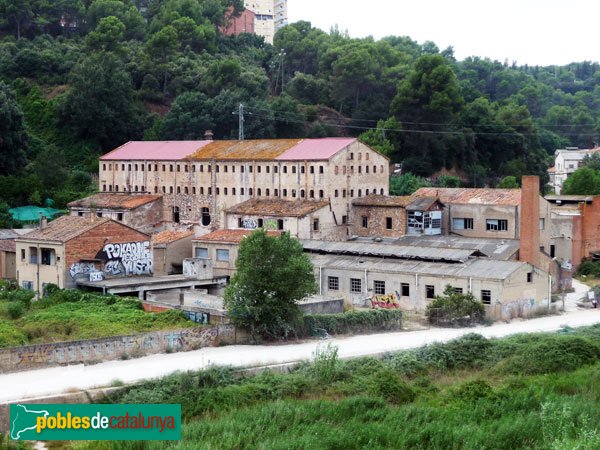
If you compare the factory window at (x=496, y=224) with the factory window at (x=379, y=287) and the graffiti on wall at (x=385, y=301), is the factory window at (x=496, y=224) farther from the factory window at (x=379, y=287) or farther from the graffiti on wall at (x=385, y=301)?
the graffiti on wall at (x=385, y=301)

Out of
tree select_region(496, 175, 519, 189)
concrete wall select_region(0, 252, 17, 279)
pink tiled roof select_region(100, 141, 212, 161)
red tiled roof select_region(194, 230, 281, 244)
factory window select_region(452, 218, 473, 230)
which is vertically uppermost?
pink tiled roof select_region(100, 141, 212, 161)

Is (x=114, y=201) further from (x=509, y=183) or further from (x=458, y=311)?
(x=509, y=183)

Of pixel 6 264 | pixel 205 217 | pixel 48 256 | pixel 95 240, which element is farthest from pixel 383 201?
pixel 6 264

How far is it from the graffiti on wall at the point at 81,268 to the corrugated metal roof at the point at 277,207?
1022cm

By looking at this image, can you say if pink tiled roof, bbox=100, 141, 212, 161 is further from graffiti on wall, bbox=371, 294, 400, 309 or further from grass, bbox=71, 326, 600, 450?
grass, bbox=71, 326, 600, 450

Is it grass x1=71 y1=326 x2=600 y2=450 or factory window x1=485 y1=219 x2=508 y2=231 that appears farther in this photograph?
factory window x1=485 y1=219 x2=508 y2=231

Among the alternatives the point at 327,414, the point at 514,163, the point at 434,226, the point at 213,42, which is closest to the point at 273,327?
the point at 327,414

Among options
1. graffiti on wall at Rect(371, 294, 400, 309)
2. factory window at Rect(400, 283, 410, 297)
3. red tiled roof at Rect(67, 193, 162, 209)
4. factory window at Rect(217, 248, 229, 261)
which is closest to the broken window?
red tiled roof at Rect(67, 193, 162, 209)

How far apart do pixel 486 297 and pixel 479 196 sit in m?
12.4

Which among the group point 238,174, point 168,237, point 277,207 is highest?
point 238,174

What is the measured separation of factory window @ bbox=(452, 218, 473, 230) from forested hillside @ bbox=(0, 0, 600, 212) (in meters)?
17.6

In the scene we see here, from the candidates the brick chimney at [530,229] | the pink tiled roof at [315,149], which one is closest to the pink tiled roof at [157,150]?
the pink tiled roof at [315,149]

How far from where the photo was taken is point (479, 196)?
48.9 m

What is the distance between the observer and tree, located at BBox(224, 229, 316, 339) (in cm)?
3247
